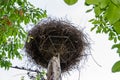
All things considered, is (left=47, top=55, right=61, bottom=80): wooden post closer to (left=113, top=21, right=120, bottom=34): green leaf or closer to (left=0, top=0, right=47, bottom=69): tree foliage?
(left=0, top=0, right=47, bottom=69): tree foliage

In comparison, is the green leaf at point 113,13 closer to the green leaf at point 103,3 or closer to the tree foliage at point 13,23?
the green leaf at point 103,3

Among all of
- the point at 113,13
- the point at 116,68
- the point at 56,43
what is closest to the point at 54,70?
the point at 56,43

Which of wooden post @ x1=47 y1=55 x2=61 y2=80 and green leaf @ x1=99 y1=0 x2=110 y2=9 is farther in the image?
wooden post @ x1=47 y1=55 x2=61 y2=80

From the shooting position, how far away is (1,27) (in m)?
3.42

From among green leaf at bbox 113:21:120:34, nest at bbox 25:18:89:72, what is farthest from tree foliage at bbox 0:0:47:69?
green leaf at bbox 113:21:120:34

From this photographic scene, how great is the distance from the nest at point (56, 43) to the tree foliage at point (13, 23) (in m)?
0.14

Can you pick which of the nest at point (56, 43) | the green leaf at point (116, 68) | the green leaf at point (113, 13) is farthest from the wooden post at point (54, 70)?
the green leaf at point (113, 13)

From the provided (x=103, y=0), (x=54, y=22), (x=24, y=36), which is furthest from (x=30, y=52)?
(x=103, y=0)

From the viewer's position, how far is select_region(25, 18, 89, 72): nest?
11.4ft

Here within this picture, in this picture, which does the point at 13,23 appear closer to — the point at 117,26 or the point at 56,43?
the point at 56,43

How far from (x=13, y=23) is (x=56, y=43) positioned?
0.54m

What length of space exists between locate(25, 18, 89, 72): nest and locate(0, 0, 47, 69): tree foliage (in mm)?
143

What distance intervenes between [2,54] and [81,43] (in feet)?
3.40

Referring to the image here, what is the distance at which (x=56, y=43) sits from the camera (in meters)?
3.46
